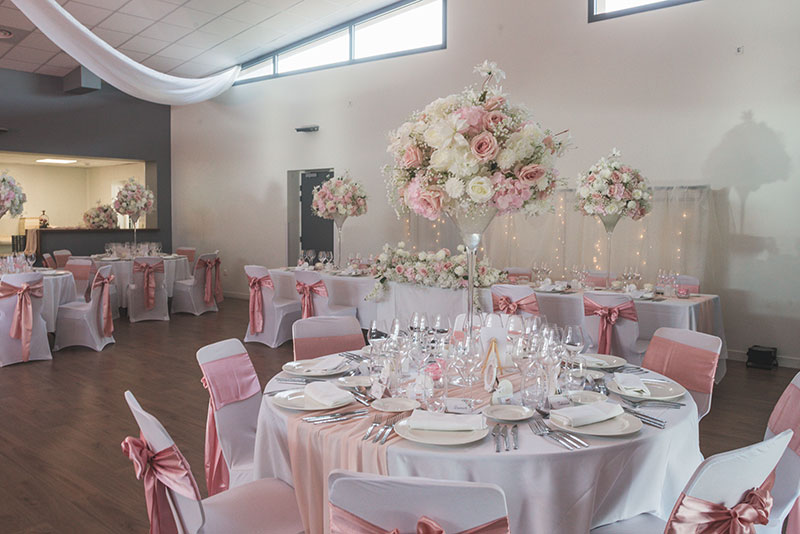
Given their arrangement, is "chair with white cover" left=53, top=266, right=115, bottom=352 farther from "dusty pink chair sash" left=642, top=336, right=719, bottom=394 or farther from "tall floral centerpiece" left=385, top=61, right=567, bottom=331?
"dusty pink chair sash" left=642, top=336, right=719, bottom=394

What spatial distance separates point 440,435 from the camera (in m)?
1.99

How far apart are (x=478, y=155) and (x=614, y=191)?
378 centimetres

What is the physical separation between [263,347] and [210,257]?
3038mm

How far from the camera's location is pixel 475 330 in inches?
115

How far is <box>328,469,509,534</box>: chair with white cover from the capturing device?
1.39 metres

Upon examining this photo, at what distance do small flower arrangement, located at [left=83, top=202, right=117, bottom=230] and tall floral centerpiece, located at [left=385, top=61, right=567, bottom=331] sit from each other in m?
11.1

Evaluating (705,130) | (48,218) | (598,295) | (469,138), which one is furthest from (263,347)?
(48,218)

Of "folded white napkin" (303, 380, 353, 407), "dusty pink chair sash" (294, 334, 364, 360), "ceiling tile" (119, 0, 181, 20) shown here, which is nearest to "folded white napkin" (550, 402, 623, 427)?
"folded white napkin" (303, 380, 353, 407)

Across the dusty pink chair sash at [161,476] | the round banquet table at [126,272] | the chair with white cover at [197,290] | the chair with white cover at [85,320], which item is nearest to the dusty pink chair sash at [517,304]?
the dusty pink chair sash at [161,476]

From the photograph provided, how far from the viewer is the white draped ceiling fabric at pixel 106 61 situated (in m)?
6.17

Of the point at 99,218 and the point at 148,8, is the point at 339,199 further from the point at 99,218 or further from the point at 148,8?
the point at 99,218

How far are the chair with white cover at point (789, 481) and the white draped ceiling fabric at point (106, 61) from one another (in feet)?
23.5

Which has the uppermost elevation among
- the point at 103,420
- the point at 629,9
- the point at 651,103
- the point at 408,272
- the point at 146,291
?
the point at 629,9

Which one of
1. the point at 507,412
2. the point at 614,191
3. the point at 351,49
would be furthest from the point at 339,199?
the point at 507,412
